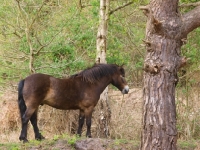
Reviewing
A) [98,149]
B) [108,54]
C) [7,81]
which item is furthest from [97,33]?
[98,149]

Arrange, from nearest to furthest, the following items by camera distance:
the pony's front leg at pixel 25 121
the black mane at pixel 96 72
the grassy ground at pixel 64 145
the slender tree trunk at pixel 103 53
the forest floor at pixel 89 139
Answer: the grassy ground at pixel 64 145 < the forest floor at pixel 89 139 < the pony's front leg at pixel 25 121 < the black mane at pixel 96 72 < the slender tree trunk at pixel 103 53

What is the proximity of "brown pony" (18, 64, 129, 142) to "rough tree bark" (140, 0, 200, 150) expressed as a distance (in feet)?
8.90

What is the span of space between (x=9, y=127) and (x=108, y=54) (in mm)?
4079

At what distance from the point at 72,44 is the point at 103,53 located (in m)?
0.85

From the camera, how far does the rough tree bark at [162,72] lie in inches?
257

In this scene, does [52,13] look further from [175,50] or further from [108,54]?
[175,50]

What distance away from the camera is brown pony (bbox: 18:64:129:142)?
8.31 meters

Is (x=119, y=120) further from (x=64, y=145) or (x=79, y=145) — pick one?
(x=64, y=145)

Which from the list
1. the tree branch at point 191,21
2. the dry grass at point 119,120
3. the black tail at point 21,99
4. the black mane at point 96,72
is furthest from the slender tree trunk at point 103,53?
the tree branch at point 191,21

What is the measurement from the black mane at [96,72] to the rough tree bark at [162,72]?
9.31 ft

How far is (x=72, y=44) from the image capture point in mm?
10516

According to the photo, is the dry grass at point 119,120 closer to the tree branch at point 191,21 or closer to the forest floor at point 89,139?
the forest floor at point 89,139

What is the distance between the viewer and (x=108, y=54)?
35.6 ft

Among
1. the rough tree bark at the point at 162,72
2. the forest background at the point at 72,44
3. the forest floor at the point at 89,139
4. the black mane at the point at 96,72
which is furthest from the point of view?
the forest background at the point at 72,44
